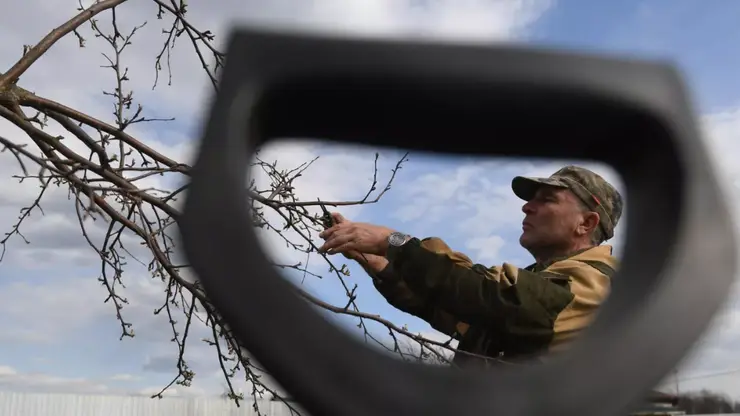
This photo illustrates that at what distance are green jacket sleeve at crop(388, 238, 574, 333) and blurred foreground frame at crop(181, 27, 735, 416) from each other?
3.20 feet

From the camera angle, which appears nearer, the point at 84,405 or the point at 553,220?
the point at 553,220

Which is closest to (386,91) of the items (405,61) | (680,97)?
(405,61)

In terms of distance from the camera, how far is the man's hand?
1.35 m

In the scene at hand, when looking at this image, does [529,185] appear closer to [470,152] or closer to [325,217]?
[325,217]

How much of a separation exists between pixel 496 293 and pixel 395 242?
0.23 meters

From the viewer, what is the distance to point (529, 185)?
5.05 feet

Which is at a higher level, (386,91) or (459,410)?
(386,91)

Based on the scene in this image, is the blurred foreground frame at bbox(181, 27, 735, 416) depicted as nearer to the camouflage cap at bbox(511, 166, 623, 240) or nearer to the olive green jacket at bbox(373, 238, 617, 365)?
the olive green jacket at bbox(373, 238, 617, 365)

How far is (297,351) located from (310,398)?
0.02m

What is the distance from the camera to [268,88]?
26 cm

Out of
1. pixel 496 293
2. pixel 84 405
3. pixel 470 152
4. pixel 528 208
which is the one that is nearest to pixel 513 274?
pixel 496 293

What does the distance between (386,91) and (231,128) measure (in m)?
0.07

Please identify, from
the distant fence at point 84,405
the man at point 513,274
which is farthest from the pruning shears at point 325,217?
the distant fence at point 84,405

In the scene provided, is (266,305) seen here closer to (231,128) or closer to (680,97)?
(231,128)
